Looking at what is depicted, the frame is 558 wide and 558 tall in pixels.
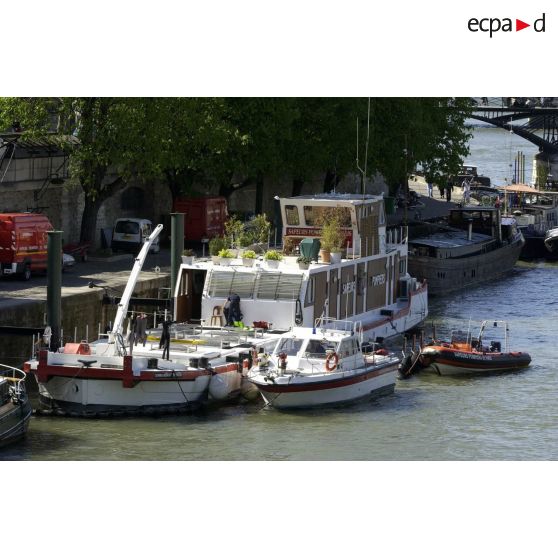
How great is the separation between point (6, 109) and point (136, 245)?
8015 millimetres

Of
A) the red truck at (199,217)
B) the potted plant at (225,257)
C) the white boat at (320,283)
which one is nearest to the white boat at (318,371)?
the white boat at (320,283)

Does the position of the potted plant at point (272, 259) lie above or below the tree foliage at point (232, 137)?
below

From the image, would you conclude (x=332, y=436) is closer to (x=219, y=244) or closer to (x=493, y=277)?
(x=219, y=244)

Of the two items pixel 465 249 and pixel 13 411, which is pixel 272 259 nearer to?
pixel 13 411

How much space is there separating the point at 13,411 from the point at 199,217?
2961cm

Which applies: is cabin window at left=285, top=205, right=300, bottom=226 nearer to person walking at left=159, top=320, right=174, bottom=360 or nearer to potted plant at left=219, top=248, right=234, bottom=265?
potted plant at left=219, top=248, right=234, bottom=265

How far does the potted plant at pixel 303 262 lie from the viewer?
152 feet

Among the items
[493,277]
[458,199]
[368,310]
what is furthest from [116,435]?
[458,199]

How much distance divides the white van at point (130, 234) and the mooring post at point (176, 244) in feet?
40.2

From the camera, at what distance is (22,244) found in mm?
51344

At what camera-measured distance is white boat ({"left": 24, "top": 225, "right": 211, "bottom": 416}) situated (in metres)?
39.4

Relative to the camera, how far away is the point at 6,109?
Result: 55.8 m

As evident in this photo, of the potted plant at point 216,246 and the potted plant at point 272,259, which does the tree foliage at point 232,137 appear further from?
the potted plant at point 272,259

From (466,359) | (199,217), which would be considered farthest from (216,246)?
(199,217)
